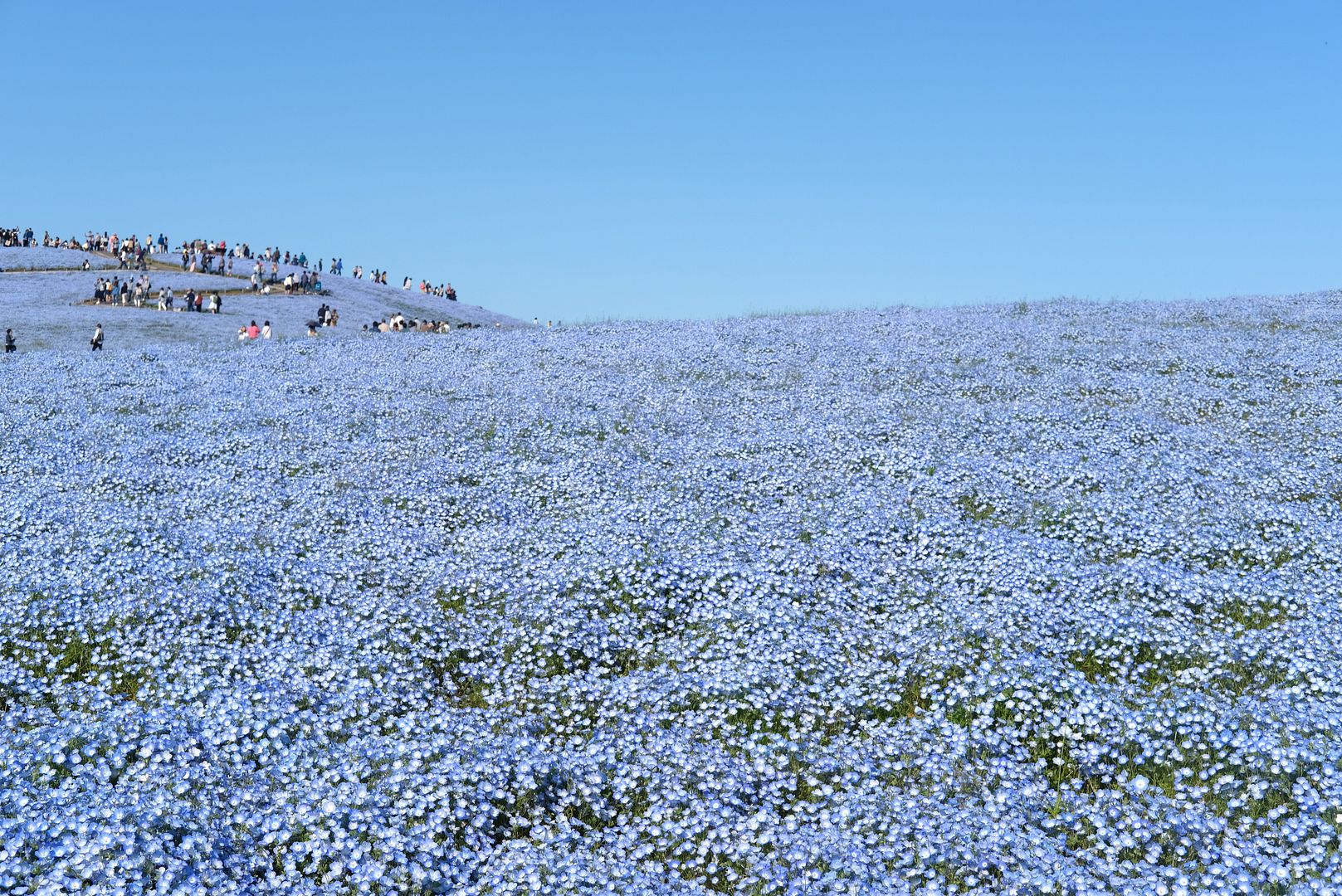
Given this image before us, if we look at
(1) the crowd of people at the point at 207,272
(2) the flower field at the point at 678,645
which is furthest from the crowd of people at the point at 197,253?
(2) the flower field at the point at 678,645

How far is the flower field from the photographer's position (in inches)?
352

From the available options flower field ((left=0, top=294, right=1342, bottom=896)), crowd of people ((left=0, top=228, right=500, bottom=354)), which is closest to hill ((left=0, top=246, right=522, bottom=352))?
crowd of people ((left=0, top=228, right=500, bottom=354))

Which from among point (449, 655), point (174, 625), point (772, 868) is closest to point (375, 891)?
point (772, 868)

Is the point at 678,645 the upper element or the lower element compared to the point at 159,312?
lower

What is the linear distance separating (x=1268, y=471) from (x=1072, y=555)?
233 inches

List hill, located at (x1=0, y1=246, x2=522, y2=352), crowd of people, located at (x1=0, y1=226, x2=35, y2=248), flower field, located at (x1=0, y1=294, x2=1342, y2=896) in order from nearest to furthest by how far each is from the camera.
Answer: flower field, located at (x1=0, y1=294, x2=1342, y2=896), hill, located at (x1=0, y1=246, x2=522, y2=352), crowd of people, located at (x1=0, y1=226, x2=35, y2=248)

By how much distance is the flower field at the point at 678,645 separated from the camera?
8.95m

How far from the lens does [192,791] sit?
9.36m

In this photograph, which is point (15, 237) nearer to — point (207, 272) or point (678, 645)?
point (207, 272)

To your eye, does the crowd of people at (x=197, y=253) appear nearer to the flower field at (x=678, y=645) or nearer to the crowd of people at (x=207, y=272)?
the crowd of people at (x=207, y=272)

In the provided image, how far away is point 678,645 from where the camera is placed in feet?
42.2

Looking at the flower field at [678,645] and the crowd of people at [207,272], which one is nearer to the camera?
the flower field at [678,645]

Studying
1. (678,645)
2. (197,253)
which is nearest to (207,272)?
(197,253)

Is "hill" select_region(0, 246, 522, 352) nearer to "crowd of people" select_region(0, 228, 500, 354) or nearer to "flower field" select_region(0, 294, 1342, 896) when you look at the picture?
"crowd of people" select_region(0, 228, 500, 354)
